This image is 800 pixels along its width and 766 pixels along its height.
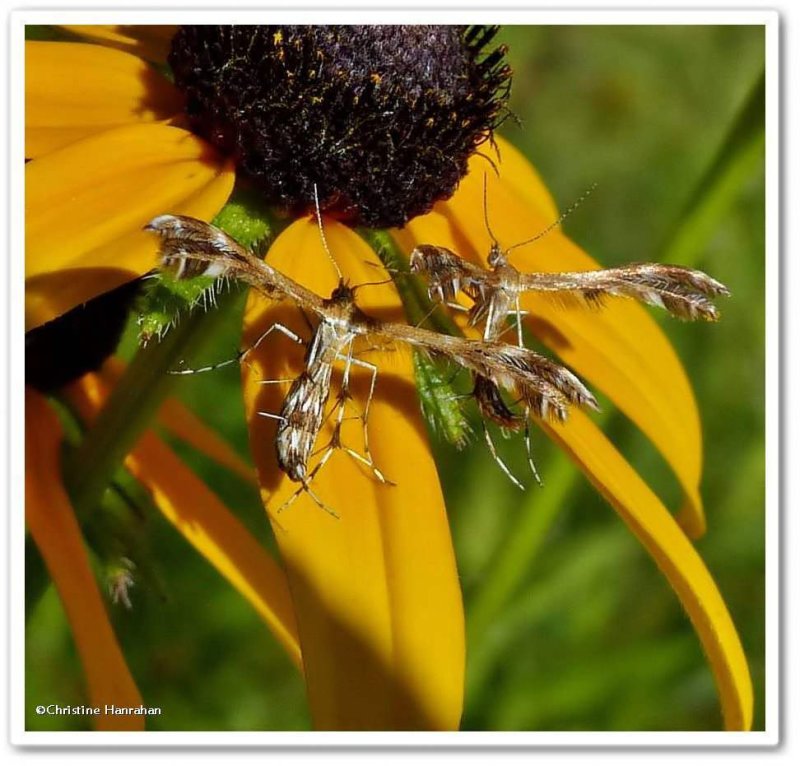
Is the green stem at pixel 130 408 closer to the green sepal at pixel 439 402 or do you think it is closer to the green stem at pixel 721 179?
the green sepal at pixel 439 402

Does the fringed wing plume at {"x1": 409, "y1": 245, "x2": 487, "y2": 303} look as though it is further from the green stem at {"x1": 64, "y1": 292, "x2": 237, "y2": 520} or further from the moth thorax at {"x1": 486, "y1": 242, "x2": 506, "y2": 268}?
the green stem at {"x1": 64, "y1": 292, "x2": 237, "y2": 520}

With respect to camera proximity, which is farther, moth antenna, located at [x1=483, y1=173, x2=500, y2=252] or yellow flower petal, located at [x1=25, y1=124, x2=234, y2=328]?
moth antenna, located at [x1=483, y1=173, x2=500, y2=252]

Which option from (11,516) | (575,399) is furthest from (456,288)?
(11,516)

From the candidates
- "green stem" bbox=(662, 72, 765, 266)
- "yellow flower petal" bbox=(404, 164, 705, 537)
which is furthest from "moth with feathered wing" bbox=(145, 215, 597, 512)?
"green stem" bbox=(662, 72, 765, 266)

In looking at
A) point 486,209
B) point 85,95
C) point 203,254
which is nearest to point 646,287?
point 486,209

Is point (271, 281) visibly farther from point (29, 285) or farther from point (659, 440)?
point (659, 440)
